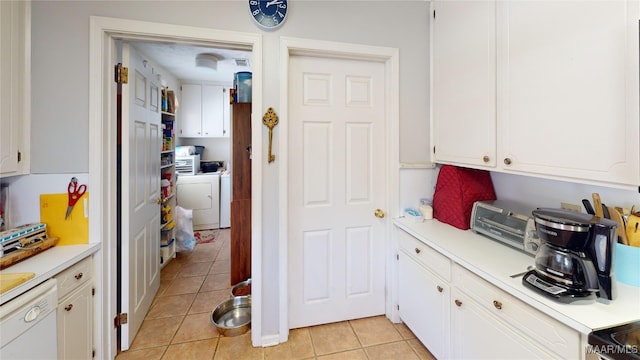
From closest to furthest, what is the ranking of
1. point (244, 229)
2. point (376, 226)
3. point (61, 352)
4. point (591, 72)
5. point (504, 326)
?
point (591, 72), point (504, 326), point (61, 352), point (376, 226), point (244, 229)

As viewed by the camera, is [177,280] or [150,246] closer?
[150,246]

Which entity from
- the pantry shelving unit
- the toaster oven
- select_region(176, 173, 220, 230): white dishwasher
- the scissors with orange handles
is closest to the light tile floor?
the pantry shelving unit

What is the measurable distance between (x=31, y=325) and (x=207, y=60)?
10.5 feet

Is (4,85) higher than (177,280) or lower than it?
higher

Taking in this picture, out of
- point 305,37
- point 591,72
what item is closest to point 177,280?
point 305,37

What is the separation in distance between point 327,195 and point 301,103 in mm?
706

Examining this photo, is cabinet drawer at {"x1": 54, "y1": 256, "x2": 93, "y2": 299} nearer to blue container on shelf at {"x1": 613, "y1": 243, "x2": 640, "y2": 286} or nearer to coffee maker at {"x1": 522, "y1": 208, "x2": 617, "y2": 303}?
coffee maker at {"x1": 522, "y1": 208, "x2": 617, "y2": 303}

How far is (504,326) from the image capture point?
1.21m

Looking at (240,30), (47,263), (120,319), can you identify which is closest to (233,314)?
(120,319)

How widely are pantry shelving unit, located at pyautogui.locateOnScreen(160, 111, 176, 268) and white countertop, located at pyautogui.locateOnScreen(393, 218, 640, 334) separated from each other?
2.53 meters

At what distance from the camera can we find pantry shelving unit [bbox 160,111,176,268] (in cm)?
311

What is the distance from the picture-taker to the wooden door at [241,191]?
8.37 feet

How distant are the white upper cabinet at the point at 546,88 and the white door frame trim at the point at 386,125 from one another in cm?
39

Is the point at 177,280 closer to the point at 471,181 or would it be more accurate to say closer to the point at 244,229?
the point at 244,229
